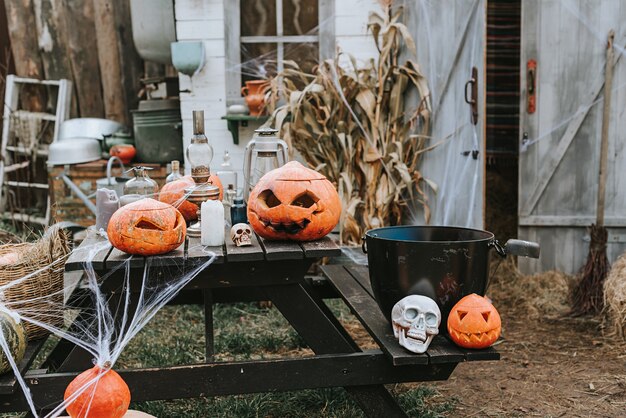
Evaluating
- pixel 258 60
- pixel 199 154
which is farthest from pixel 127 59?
pixel 199 154

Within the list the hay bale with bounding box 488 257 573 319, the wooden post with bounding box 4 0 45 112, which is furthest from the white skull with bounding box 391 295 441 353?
the wooden post with bounding box 4 0 45 112

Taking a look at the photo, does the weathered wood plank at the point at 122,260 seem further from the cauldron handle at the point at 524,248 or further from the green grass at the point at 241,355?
the cauldron handle at the point at 524,248

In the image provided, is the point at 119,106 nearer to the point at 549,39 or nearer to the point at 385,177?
the point at 385,177

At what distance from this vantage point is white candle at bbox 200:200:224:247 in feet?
9.00

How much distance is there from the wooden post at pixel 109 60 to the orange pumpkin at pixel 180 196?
3.43m

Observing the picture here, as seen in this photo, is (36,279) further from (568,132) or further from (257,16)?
(568,132)

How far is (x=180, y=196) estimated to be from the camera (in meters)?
3.13

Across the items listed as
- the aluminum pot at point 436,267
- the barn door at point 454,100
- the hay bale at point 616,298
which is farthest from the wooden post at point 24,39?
the hay bale at point 616,298

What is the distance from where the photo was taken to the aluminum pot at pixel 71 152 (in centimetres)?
577

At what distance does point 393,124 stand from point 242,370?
125 inches

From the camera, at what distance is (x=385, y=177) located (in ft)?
17.5

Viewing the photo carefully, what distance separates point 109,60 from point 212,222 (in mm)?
4154

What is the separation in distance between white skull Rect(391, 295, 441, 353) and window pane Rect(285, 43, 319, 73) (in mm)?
3645

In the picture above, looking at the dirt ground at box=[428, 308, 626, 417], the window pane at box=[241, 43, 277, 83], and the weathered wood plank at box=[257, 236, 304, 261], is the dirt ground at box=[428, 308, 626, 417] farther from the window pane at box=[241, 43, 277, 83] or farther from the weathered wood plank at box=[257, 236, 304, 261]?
the window pane at box=[241, 43, 277, 83]
